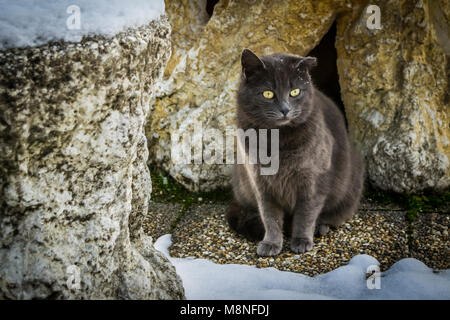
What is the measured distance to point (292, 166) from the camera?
2654mm

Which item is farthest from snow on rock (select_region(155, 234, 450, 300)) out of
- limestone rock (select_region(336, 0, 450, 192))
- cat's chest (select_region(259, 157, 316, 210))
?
limestone rock (select_region(336, 0, 450, 192))

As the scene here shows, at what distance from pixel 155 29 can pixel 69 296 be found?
3.31ft

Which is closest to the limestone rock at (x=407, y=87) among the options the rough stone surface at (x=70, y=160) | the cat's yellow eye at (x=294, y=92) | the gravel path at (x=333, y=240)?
the gravel path at (x=333, y=240)

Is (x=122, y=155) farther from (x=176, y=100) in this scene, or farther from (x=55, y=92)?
(x=176, y=100)

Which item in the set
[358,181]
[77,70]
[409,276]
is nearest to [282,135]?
[358,181]

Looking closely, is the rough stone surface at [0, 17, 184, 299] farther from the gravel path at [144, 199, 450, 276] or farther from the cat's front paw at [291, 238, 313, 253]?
the cat's front paw at [291, 238, 313, 253]

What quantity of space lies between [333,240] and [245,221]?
574mm

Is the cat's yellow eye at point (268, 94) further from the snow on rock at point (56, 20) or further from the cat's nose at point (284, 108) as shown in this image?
the snow on rock at point (56, 20)

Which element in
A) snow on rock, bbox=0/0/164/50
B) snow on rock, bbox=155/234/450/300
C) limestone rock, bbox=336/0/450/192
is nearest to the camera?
snow on rock, bbox=0/0/164/50

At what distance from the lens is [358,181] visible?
122 inches

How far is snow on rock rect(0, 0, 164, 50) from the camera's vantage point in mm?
1373

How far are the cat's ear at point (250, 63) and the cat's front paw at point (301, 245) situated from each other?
3.43ft

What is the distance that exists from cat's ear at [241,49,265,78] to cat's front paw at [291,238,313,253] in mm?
1045

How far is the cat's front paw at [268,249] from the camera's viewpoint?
8.82ft
